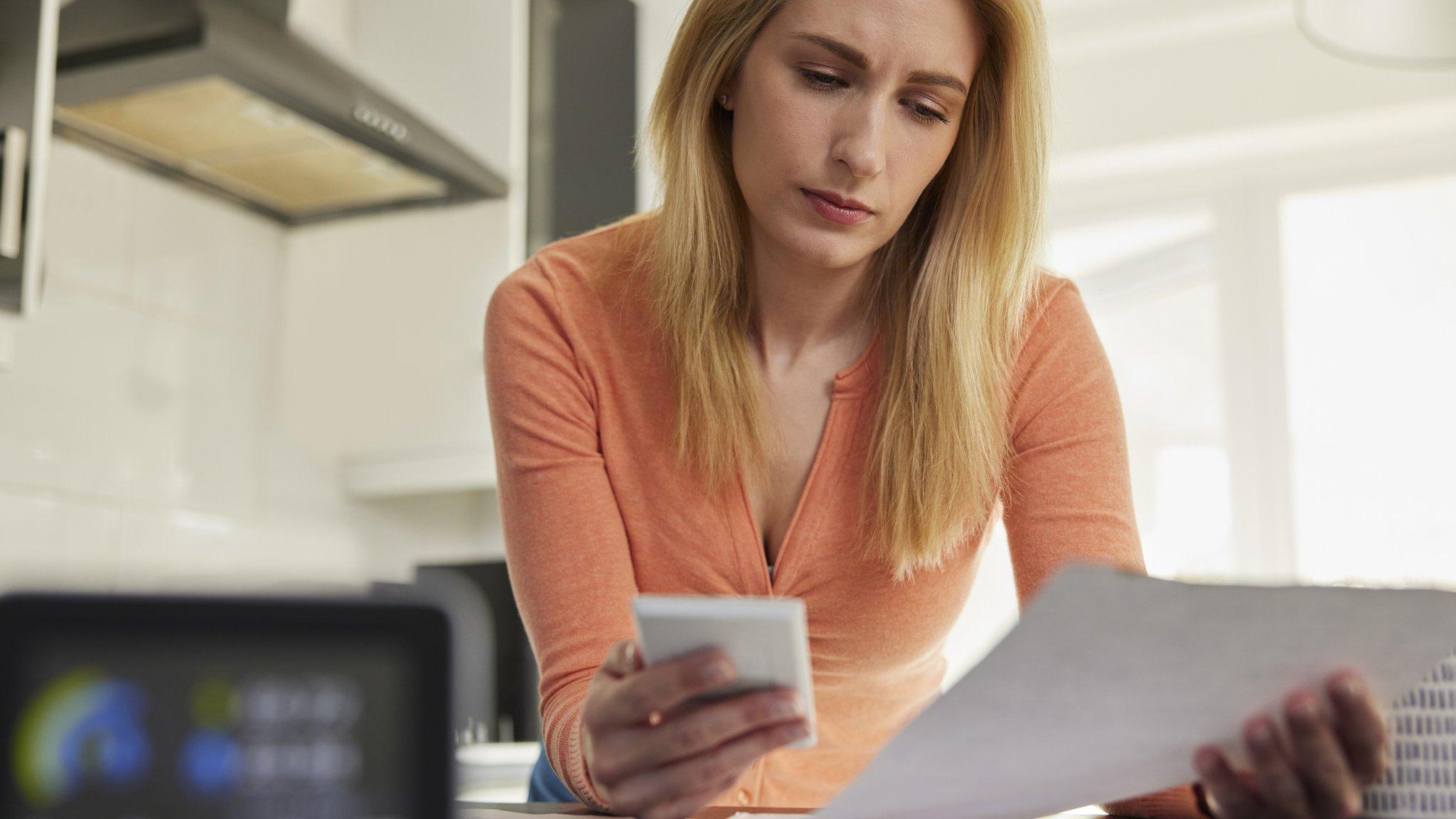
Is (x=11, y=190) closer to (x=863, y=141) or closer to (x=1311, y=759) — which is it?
(x=863, y=141)

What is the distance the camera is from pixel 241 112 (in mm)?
2180

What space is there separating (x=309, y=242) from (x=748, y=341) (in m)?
1.93

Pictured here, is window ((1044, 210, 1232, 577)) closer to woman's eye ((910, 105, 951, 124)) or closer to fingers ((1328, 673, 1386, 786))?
woman's eye ((910, 105, 951, 124))

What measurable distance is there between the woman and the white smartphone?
353 mm

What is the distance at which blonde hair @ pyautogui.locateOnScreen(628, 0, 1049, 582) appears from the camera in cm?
113

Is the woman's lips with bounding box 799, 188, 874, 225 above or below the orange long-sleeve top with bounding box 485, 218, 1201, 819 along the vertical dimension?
above

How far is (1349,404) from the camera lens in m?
3.25

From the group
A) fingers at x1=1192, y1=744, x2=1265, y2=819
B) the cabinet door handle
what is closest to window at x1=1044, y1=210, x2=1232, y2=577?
the cabinet door handle

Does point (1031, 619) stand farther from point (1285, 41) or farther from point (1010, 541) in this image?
point (1285, 41)

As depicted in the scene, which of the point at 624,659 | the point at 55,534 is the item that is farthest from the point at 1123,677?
the point at 55,534

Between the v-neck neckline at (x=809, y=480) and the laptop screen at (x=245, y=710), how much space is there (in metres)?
0.84

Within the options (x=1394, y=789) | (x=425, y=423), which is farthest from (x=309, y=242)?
(x=1394, y=789)

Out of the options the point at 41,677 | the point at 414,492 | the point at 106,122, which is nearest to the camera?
the point at 41,677

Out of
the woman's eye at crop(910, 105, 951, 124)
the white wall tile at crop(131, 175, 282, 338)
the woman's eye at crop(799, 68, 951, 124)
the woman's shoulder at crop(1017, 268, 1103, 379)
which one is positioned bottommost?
the woman's shoulder at crop(1017, 268, 1103, 379)
